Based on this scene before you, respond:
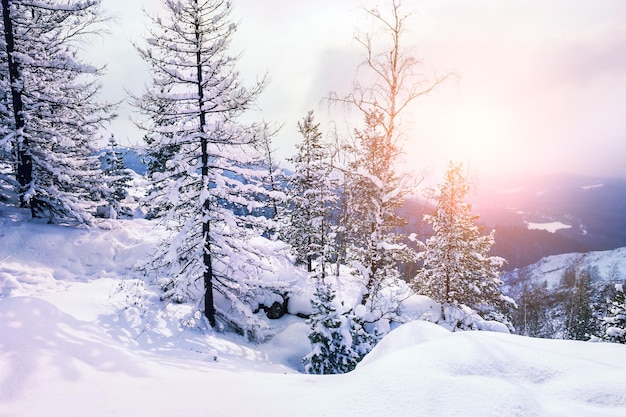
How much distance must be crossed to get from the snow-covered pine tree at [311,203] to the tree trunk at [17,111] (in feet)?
44.5

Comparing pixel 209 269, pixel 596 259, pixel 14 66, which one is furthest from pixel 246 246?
pixel 596 259

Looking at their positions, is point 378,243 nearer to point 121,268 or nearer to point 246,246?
point 246,246

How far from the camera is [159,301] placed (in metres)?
12.8

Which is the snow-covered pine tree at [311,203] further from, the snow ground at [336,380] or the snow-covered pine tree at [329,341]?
the snow ground at [336,380]

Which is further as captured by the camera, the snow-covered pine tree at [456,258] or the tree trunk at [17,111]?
the snow-covered pine tree at [456,258]

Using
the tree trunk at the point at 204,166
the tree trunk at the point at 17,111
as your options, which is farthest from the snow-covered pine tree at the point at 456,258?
the tree trunk at the point at 17,111

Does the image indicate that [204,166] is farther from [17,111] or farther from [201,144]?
[17,111]

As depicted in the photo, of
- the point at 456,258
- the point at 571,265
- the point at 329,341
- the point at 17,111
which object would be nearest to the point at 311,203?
the point at 456,258

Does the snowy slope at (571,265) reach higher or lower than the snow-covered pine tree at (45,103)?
lower

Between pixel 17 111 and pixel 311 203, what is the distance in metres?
15.4

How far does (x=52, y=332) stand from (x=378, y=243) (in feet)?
31.6

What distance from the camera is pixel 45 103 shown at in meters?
13.0

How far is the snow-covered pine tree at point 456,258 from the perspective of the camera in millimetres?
17031

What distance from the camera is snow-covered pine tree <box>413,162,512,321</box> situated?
17.0 metres
